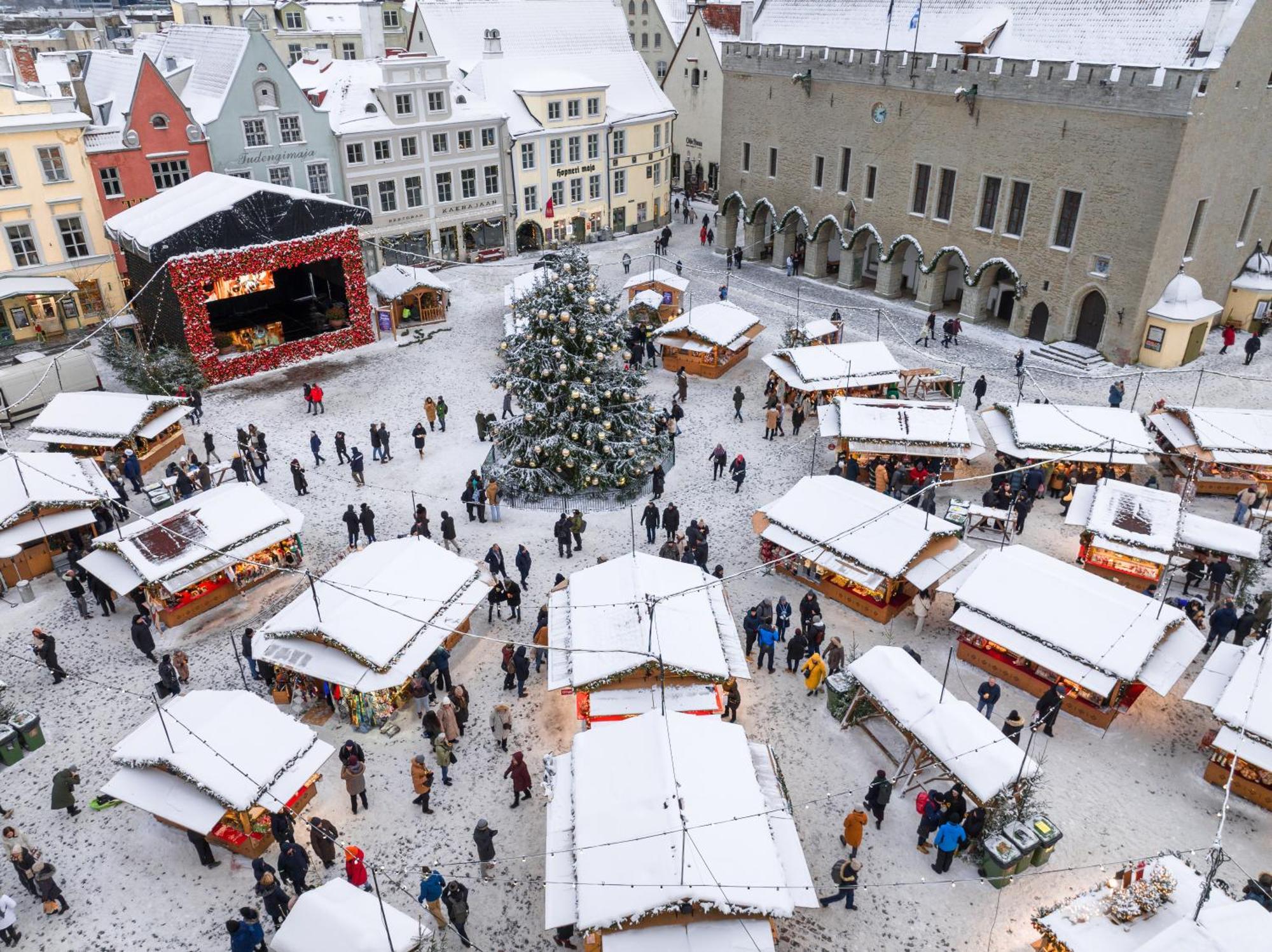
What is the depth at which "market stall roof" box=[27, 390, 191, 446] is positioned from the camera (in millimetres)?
23125

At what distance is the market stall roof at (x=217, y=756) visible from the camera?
12844mm

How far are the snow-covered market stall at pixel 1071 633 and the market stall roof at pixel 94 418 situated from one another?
70.9 feet

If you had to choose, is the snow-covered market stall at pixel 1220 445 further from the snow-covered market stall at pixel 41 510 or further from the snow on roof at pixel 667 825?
the snow-covered market stall at pixel 41 510

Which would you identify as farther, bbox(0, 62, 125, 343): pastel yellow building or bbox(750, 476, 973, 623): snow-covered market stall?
bbox(0, 62, 125, 343): pastel yellow building

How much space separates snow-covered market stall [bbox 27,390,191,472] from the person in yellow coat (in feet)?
61.6

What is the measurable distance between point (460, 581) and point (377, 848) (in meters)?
5.34

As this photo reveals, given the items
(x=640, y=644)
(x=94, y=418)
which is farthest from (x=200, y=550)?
(x=640, y=644)

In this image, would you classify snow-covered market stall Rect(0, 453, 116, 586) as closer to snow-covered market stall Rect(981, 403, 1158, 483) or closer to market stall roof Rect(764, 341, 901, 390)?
market stall roof Rect(764, 341, 901, 390)

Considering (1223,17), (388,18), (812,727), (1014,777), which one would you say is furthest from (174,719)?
(388,18)

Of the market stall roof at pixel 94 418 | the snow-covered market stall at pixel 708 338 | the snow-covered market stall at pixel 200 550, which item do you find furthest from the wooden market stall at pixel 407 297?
the snow-covered market stall at pixel 200 550

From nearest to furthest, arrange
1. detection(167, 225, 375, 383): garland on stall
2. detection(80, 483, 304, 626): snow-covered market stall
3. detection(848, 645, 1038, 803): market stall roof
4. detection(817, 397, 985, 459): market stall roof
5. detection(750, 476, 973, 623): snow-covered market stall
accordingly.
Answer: detection(848, 645, 1038, 803): market stall roof → detection(80, 483, 304, 626): snow-covered market stall → detection(750, 476, 973, 623): snow-covered market stall → detection(817, 397, 985, 459): market stall roof → detection(167, 225, 375, 383): garland on stall

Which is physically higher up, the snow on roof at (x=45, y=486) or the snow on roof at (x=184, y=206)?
the snow on roof at (x=184, y=206)

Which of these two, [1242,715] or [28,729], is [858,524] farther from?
[28,729]

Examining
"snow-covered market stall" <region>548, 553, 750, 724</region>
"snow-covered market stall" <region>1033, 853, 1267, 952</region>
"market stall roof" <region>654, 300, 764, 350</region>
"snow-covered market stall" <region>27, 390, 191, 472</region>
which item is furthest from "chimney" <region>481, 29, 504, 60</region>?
"snow-covered market stall" <region>1033, 853, 1267, 952</region>
